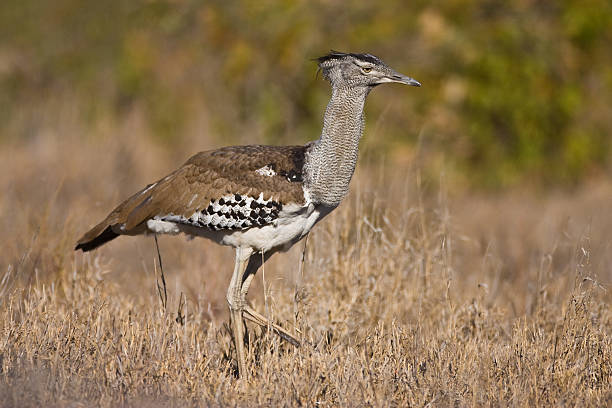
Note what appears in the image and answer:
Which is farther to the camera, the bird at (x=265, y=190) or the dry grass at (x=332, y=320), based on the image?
the bird at (x=265, y=190)

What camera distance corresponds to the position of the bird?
4.02 metres

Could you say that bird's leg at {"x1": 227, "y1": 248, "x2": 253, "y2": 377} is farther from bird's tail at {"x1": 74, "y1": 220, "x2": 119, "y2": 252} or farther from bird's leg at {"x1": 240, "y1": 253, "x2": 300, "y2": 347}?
bird's tail at {"x1": 74, "y1": 220, "x2": 119, "y2": 252}

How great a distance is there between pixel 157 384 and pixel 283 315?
1.32 meters

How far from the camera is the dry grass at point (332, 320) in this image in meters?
3.51

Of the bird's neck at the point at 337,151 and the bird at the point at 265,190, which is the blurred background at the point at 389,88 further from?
the bird's neck at the point at 337,151

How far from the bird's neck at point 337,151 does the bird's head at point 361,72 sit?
4 cm

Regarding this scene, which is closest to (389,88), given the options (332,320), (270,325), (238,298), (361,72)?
(332,320)

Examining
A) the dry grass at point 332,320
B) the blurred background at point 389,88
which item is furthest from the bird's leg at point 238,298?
the blurred background at point 389,88

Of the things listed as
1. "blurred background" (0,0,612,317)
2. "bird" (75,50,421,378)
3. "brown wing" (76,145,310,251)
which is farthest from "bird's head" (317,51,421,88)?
"blurred background" (0,0,612,317)

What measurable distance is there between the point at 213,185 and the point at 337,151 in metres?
0.72

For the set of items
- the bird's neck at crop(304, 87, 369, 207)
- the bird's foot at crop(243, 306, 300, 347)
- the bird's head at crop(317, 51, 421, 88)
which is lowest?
the bird's foot at crop(243, 306, 300, 347)

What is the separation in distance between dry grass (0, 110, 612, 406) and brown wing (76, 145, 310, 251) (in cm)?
44

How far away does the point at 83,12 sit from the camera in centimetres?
1170

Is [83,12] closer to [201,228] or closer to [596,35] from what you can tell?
[596,35]
